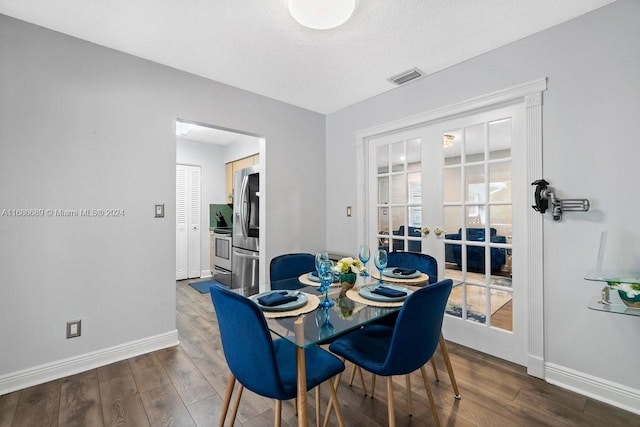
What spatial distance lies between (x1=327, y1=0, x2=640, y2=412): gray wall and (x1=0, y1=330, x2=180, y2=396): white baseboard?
308cm

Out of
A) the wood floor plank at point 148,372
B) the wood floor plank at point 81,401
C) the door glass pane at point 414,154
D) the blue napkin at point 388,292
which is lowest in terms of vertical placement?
the wood floor plank at point 81,401

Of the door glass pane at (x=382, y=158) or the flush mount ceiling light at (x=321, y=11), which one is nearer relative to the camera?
the flush mount ceiling light at (x=321, y=11)

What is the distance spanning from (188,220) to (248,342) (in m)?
4.50

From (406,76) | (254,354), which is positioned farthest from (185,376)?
(406,76)

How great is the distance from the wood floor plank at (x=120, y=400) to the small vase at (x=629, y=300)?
274 centimetres

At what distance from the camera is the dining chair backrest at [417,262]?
2.27 metres

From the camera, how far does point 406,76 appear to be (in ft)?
9.19

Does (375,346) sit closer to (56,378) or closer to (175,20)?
(56,378)

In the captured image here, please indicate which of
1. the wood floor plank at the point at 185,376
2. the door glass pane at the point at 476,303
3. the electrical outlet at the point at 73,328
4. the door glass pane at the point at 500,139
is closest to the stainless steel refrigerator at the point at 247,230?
the wood floor plank at the point at 185,376

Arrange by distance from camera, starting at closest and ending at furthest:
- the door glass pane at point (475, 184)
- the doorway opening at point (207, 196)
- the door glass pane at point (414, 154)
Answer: the door glass pane at point (475, 184)
the door glass pane at point (414, 154)
the doorway opening at point (207, 196)

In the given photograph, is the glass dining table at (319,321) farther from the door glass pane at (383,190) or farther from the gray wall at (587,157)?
the door glass pane at (383,190)

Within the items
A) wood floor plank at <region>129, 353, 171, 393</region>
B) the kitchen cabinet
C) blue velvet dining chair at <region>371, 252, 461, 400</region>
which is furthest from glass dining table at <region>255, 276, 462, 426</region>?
the kitchen cabinet

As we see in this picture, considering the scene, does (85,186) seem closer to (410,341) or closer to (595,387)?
(410,341)

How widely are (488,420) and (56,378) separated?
9.48 ft
